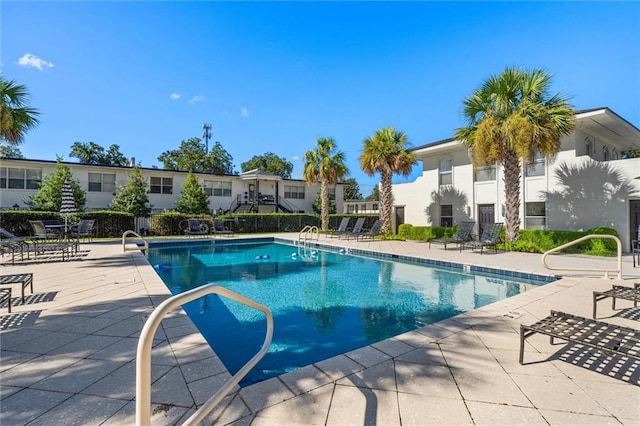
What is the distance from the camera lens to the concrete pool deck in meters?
2.21

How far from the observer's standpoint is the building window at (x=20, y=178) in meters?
19.9

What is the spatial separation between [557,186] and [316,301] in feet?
43.3

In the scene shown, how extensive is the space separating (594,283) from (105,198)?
2774cm

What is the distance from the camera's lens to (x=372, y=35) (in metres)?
15.2

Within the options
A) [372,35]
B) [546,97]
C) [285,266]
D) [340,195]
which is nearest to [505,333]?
[285,266]

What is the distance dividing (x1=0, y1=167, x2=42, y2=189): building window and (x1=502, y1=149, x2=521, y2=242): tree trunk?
27231mm

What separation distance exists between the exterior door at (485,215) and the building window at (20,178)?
27.6m

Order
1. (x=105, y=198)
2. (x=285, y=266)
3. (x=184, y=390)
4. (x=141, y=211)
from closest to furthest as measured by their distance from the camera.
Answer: (x=184, y=390) → (x=285, y=266) → (x=141, y=211) → (x=105, y=198)

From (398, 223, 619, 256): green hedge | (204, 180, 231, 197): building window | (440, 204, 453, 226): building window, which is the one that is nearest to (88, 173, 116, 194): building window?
(204, 180, 231, 197): building window

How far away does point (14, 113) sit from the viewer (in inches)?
398

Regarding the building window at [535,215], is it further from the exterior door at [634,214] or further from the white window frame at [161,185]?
the white window frame at [161,185]

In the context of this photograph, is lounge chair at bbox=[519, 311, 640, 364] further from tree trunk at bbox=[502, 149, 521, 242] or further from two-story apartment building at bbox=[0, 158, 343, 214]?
two-story apartment building at bbox=[0, 158, 343, 214]

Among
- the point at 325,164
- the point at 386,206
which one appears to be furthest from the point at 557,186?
the point at 325,164

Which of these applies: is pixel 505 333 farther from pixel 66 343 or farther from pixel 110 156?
pixel 110 156
